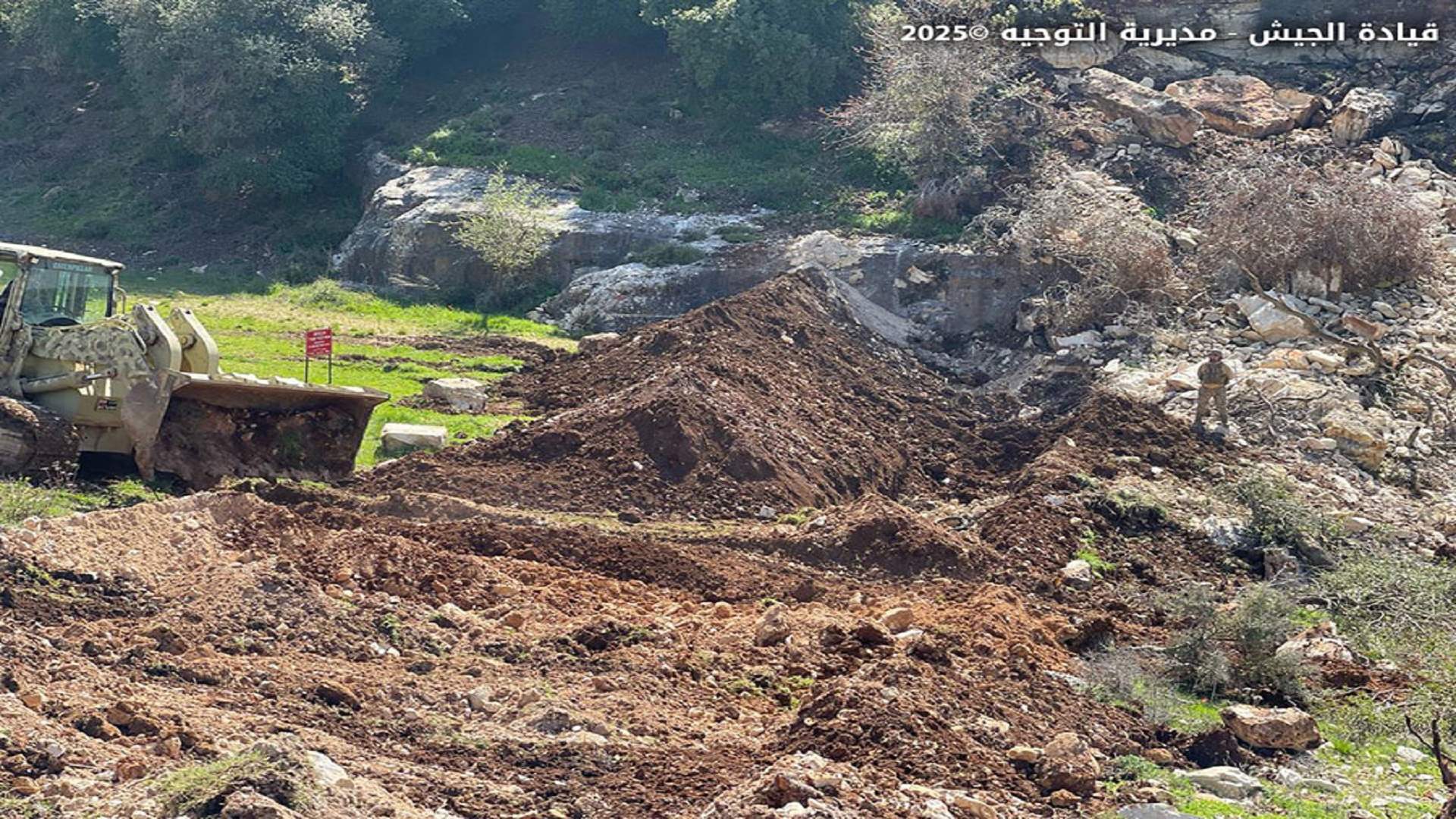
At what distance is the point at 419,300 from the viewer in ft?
112

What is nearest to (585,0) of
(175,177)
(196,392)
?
(175,177)

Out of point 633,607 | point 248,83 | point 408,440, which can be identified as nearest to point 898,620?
point 633,607

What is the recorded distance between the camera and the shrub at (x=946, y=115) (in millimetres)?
33250

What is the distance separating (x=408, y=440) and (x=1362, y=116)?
2022 cm

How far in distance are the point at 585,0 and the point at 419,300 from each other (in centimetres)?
1237

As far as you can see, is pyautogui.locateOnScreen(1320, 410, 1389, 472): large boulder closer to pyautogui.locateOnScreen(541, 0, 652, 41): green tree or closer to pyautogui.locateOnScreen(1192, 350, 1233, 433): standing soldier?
pyautogui.locateOnScreen(1192, 350, 1233, 433): standing soldier

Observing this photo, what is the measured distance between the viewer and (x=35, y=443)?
16.6m

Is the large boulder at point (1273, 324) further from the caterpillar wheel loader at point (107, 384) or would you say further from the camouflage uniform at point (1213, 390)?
the caterpillar wheel loader at point (107, 384)

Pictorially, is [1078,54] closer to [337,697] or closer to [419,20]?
[419,20]

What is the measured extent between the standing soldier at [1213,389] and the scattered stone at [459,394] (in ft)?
31.8

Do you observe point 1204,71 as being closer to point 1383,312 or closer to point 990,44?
point 990,44

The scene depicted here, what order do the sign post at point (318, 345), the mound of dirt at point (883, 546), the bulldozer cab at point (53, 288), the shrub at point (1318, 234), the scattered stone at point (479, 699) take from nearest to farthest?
the scattered stone at point (479, 699), the bulldozer cab at point (53, 288), the mound of dirt at point (883, 546), the sign post at point (318, 345), the shrub at point (1318, 234)

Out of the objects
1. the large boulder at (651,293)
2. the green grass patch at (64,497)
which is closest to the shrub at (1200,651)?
the green grass patch at (64,497)

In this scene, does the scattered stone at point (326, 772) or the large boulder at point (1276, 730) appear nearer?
the scattered stone at point (326, 772)
